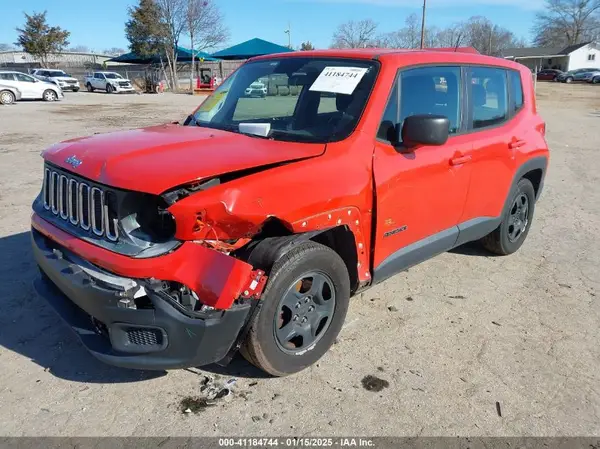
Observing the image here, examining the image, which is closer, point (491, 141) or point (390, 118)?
point (390, 118)

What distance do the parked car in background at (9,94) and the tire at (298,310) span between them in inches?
1108

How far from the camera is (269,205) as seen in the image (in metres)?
2.58

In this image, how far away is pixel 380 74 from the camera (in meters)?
3.29

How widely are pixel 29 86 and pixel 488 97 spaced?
1141 inches

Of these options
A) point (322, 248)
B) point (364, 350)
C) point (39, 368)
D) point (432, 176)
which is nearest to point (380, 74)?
point (432, 176)

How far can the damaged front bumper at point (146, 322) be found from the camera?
7.91ft

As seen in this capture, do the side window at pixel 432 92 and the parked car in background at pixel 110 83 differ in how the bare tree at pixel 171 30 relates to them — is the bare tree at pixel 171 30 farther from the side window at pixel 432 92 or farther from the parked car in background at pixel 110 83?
the side window at pixel 432 92

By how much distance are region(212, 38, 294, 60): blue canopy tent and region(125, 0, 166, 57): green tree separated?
570 cm

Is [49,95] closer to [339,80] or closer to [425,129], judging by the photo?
[339,80]

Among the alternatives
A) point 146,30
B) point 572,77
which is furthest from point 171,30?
point 572,77

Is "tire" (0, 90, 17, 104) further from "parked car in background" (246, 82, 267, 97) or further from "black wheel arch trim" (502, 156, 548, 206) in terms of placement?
"black wheel arch trim" (502, 156, 548, 206)

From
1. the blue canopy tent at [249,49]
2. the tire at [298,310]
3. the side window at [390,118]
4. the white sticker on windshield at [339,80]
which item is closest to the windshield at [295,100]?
the white sticker on windshield at [339,80]

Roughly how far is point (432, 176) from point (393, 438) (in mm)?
1849

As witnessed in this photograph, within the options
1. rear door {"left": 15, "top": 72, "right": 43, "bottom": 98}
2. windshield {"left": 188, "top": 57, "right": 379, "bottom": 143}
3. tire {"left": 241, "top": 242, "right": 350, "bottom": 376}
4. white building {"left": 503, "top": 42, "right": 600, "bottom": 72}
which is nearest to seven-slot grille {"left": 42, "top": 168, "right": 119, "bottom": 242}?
tire {"left": 241, "top": 242, "right": 350, "bottom": 376}
